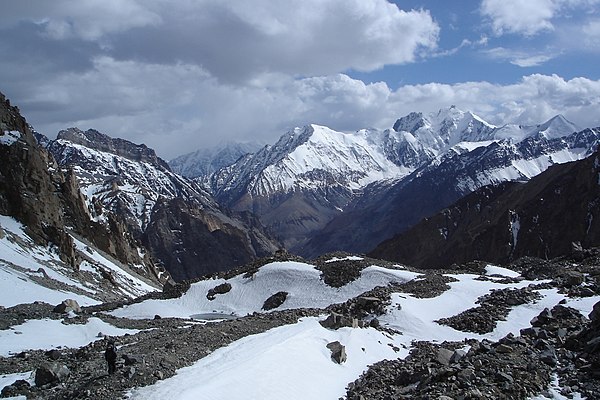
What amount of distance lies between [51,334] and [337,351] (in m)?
15.5

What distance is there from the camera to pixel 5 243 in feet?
216

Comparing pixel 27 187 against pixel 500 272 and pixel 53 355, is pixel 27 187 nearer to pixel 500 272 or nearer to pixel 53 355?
pixel 53 355

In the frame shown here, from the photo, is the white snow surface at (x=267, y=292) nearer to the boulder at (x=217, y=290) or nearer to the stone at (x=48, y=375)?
the boulder at (x=217, y=290)

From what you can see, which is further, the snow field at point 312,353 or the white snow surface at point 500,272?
the white snow surface at point 500,272

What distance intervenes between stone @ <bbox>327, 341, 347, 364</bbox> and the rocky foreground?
65 millimetres

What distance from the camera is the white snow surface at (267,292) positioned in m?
41.1

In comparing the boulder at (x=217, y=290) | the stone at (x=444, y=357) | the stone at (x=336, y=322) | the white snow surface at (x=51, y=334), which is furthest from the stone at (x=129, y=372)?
the boulder at (x=217, y=290)

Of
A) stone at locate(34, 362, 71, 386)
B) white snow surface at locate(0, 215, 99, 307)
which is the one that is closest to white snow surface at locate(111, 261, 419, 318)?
white snow surface at locate(0, 215, 99, 307)

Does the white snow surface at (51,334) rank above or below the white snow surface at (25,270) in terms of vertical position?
below

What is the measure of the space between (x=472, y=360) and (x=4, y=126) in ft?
294

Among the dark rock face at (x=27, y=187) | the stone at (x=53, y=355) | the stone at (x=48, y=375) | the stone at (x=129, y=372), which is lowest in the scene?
the stone at (x=129, y=372)

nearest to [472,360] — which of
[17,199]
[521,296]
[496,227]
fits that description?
[521,296]

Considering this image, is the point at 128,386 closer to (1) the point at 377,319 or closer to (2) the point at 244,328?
(2) the point at 244,328

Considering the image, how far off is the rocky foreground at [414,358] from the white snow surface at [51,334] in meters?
0.89
